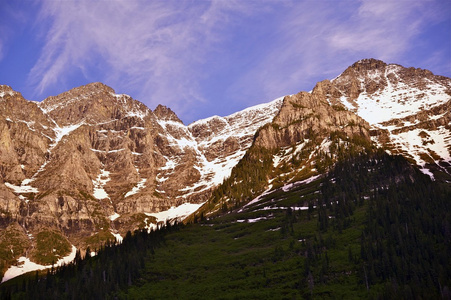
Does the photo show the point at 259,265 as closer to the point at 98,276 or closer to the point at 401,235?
the point at 401,235

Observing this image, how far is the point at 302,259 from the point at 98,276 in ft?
226

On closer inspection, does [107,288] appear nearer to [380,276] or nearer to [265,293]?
[265,293]

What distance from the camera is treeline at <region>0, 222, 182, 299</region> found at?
13175 cm

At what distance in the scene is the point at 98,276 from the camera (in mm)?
141875

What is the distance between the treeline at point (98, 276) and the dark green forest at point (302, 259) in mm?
442

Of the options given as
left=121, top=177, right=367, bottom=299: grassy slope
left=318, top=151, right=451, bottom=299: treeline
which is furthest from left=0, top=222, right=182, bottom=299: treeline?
left=318, top=151, right=451, bottom=299: treeline

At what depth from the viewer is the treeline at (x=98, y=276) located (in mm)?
131750

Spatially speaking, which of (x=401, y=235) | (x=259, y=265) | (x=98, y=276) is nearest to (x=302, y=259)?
(x=259, y=265)

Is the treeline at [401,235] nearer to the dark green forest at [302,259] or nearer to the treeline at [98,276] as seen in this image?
the dark green forest at [302,259]

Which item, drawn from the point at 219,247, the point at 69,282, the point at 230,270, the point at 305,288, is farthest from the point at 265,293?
the point at 69,282

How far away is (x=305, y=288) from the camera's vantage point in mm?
110875

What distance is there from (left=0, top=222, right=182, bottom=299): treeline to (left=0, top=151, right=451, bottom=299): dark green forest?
0.44m

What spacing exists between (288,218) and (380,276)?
7763 cm

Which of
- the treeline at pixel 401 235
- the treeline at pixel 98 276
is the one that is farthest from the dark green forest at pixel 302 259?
the treeline at pixel 98 276
